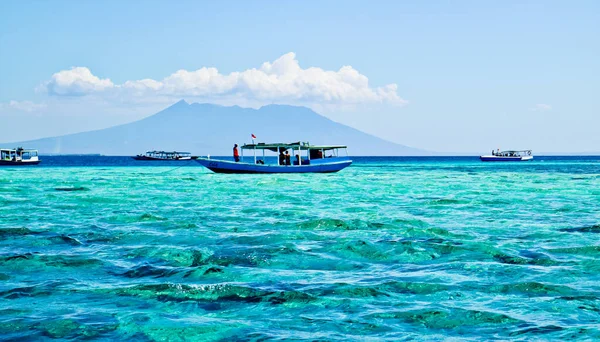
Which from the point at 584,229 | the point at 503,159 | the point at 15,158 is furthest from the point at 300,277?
the point at 503,159

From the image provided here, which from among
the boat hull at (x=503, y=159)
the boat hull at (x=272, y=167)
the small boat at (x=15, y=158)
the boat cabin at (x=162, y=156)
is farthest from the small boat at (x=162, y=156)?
the boat hull at (x=272, y=167)

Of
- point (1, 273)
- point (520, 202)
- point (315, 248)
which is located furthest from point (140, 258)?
point (520, 202)

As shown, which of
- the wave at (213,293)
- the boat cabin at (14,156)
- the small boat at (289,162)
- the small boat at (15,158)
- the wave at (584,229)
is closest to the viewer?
the wave at (213,293)

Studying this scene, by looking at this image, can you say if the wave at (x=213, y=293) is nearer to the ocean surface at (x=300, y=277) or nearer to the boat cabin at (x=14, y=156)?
the ocean surface at (x=300, y=277)

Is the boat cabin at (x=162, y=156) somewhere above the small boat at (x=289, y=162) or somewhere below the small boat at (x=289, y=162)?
above

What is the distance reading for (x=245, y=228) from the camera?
1739 cm

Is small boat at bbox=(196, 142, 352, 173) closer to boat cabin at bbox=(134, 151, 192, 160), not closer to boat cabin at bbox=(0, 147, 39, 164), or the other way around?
boat cabin at bbox=(0, 147, 39, 164)

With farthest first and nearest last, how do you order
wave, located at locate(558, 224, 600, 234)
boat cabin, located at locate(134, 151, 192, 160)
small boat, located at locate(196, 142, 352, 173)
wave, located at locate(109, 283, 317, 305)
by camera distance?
boat cabin, located at locate(134, 151, 192, 160) < small boat, located at locate(196, 142, 352, 173) < wave, located at locate(558, 224, 600, 234) < wave, located at locate(109, 283, 317, 305)

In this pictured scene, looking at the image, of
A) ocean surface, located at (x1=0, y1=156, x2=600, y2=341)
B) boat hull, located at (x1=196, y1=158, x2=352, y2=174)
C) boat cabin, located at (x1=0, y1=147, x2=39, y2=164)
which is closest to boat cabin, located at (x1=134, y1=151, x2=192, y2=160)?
boat cabin, located at (x1=0, y1=147, x2=39, y2=164)

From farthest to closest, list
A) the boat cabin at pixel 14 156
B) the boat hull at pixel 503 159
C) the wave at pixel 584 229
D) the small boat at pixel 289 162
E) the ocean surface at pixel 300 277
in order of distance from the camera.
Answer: the boat hull at pixel 503 159 → the boat cabin at pixel 14 156 → the small boat at pixel 289 162 → the wave at pixel 584 229 → the ocean surface at pixel 300 277

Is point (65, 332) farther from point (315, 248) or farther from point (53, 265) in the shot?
point (315, 248)

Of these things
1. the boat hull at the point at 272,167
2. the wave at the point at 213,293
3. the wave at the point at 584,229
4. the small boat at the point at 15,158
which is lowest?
the wave at the point at 584,229

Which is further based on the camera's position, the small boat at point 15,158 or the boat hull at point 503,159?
the boat hull at point 503,159

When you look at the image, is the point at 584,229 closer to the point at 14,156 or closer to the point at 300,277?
the point at 300,277
